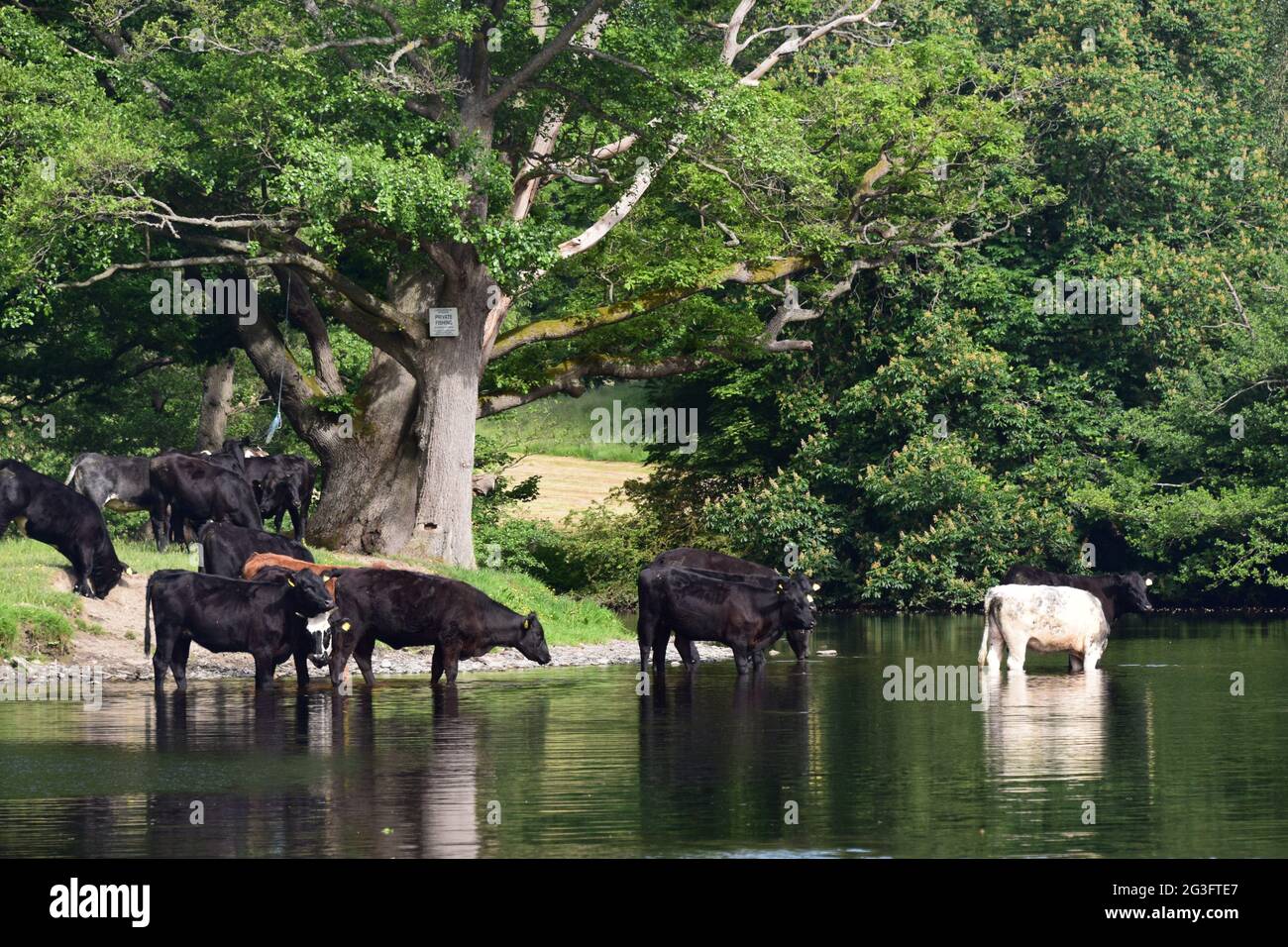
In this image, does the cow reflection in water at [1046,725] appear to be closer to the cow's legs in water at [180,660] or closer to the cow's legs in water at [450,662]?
the cow's legs in water at [450,662]

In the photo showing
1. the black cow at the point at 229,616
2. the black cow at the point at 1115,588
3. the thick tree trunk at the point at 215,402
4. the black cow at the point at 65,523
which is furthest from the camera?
Answer: the thick tree trunk at the point at 215,402

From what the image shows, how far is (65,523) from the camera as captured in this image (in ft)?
99.7

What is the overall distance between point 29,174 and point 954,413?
26278mm

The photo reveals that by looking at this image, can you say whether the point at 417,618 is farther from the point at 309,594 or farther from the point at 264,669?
the point at 264,669

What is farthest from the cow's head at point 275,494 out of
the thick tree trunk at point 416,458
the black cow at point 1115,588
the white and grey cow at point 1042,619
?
the white and grey cow at point 1042,619

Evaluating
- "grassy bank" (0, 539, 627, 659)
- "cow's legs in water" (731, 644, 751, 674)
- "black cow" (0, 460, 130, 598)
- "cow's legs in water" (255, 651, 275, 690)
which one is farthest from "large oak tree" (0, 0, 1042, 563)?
"cow's legs in water" (255, 651, 275, 690)

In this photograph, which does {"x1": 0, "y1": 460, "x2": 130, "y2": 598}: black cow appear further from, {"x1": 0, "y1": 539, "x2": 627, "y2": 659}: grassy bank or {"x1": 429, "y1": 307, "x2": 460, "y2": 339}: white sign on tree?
{"x1": 429, "y1": 307, "x2": 460, "y2": 339}: white sign on tree

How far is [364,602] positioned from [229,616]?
165cm

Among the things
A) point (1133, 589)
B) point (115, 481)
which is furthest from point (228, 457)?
point (1133, 589)

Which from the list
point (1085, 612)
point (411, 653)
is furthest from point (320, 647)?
point (1085, 612)

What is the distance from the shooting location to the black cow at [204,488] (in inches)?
1416

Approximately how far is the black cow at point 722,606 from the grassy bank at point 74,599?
168 inches

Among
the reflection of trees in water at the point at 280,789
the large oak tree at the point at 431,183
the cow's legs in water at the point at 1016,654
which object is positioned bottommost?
the reflection of trees in water at the point at 280,789

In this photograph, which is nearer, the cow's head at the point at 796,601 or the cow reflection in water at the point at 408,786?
the cow reflection in water at the point at 408,786
